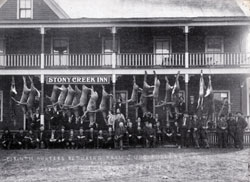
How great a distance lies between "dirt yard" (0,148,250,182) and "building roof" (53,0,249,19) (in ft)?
32.7

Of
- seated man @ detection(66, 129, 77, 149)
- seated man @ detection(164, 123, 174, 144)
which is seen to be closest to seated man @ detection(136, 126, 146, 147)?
seated man @ detection(164, 123, 174, 144)

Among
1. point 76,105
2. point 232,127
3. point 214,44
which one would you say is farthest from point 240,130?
point 76,105

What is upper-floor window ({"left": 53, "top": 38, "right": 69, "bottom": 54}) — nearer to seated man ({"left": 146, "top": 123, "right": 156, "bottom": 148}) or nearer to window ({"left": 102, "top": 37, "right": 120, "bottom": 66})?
window ({"left": 102, "top": 37, "right": 120, "bottom": 66})

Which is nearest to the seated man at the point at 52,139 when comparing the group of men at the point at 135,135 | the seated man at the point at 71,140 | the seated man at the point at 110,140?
the group of men at the point at 135,135

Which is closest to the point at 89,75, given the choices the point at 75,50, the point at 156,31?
the point at 75,50

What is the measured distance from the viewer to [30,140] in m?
18.6

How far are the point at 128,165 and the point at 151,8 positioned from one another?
47.1ft

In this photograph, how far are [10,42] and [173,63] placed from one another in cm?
920

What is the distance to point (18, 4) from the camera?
2388 cm

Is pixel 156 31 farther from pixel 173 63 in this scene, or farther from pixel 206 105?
pixel 206 105

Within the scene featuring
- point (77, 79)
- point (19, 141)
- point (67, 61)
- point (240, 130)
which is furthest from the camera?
point (67, 61)

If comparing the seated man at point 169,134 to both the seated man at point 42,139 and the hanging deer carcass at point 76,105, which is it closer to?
the hanging deer carcass at point 76,105

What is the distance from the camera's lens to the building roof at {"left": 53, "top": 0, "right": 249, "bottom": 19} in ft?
80.7

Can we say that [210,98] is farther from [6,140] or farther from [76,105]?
[6,140]
